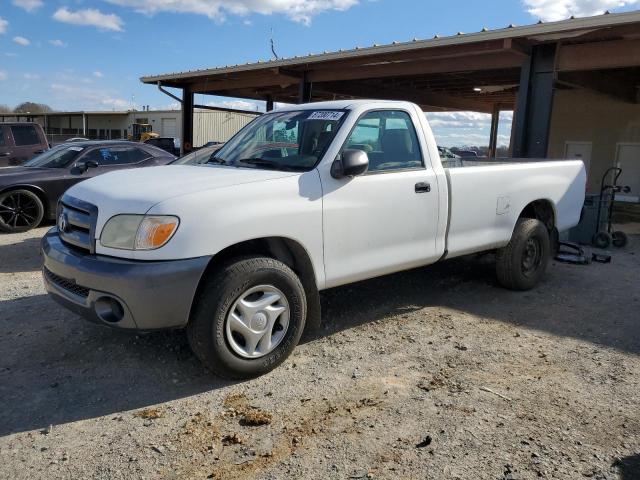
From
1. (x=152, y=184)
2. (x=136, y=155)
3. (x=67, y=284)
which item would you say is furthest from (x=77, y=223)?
(x=136, y=155)

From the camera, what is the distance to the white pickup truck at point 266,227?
326 cm

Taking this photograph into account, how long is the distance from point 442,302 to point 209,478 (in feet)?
11.4

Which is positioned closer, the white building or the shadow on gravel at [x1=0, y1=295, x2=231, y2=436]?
the shadow on gravel at [x1=0, y1=295, x2=231, y2=436]

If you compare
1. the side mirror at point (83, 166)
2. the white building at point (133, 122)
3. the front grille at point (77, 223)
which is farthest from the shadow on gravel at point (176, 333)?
the white building at point (133, 122)

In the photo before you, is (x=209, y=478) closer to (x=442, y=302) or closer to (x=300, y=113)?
(x=300, y=113)

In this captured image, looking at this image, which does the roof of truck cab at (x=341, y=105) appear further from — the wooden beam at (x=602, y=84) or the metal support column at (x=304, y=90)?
the metal support column at (x=304, y=90)

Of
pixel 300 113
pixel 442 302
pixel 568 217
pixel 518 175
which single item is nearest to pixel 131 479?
pixel 300 113

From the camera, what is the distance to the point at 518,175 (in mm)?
5547

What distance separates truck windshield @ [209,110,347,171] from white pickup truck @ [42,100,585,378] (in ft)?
0.05

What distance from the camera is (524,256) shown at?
19.6 feet

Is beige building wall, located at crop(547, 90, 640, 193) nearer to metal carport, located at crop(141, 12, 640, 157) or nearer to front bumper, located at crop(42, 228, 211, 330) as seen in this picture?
metal carport, located at crop(141, 12, 640, 157)

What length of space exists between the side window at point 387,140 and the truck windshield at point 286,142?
0.21m

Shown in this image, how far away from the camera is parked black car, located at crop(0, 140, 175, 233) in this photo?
8.73 metres

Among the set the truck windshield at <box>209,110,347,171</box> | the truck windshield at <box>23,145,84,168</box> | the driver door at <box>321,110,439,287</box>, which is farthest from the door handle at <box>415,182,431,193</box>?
the truck windshield at <box>23,145,84,168</box>
